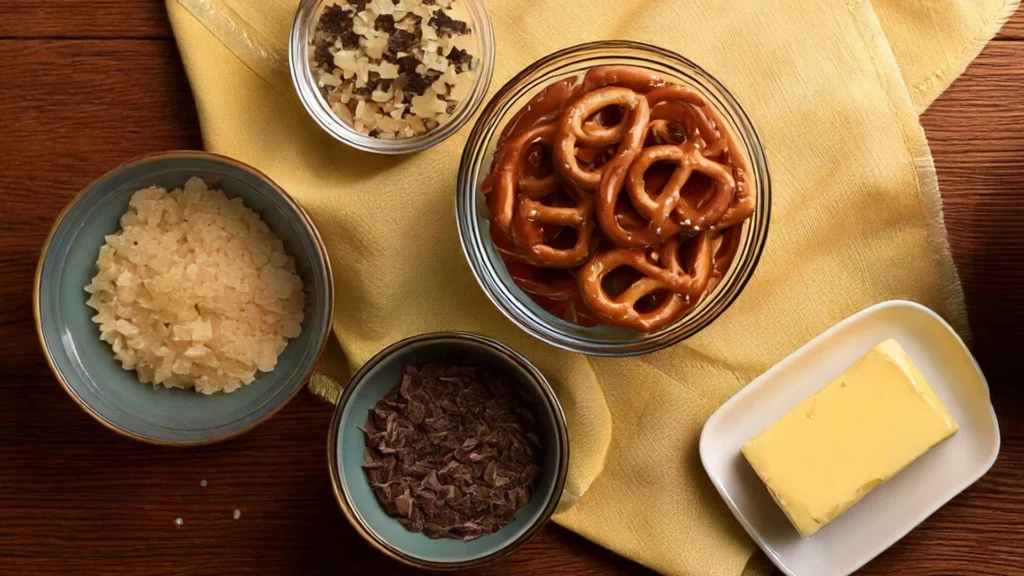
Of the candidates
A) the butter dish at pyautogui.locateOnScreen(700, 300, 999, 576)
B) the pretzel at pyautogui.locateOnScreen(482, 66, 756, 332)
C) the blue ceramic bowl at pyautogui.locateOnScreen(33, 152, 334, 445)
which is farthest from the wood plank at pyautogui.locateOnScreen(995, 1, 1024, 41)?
the blue ceramic bowl at pyautogui.locateOnScreen(33, 152, 334, 445)

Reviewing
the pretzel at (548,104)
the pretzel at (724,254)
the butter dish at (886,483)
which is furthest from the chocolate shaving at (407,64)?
the butter dish at (886,483)

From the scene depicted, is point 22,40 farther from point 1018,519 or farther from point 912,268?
point 1018,519

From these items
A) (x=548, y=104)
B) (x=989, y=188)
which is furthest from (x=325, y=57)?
(x=989, y=188)

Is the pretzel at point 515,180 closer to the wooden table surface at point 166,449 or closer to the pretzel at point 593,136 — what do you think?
the pretzel at point 593,136

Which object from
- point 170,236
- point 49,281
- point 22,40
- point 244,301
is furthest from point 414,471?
point 22,40

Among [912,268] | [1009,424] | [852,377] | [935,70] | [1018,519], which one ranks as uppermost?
[935,70]

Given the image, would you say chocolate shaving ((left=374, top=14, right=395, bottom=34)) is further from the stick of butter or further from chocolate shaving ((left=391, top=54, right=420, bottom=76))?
the stick of butter

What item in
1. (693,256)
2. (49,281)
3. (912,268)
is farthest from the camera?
(912,268)
